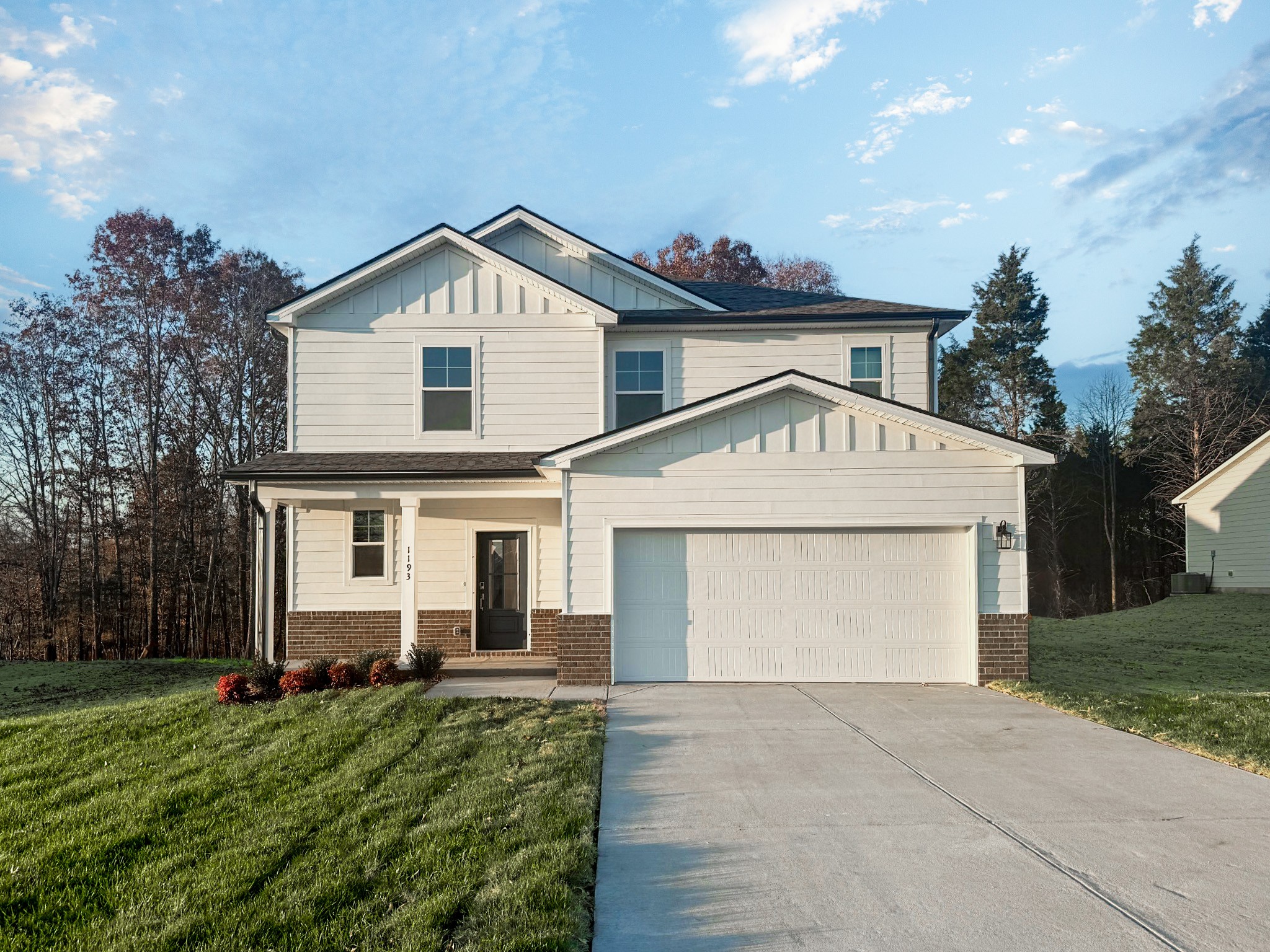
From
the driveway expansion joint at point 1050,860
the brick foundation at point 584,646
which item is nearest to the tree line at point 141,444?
the brick foundation at point 584,646

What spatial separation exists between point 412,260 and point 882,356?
7991 millimetres

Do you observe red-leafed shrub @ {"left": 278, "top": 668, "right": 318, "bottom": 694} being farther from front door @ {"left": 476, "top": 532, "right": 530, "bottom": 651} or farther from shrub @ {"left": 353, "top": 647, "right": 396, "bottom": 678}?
front door @ {"left": 476, "top": 532, "right": 530, "bottom": 651}

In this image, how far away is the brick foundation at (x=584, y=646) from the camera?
11.5 metres

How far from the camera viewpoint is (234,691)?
33.2 ft

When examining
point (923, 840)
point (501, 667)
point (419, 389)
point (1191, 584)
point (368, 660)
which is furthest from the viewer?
point (1191, 584)

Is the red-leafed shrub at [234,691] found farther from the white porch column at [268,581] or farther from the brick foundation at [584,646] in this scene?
the brick foundation at [584,646]

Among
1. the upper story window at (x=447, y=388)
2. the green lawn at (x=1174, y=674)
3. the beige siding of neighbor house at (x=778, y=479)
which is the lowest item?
the green lawn at (x=1174, y=674)

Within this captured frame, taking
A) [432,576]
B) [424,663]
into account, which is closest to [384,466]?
[432,576]

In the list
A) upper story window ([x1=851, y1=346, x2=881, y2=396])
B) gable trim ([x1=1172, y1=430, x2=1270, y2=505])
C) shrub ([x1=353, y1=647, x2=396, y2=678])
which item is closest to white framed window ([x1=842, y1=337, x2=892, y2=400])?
upper story window ([x1=851, y1=346, x2=881, y2=396])

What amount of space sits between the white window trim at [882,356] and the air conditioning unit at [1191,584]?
1769 cm

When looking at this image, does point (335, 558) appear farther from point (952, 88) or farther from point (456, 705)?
point (952, 88)

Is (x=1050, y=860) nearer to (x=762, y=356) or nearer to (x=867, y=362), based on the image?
(x=762, y=356)

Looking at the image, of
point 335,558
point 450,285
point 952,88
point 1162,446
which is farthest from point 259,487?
point 1162,446

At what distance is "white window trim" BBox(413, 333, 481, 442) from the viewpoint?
1416 cm
